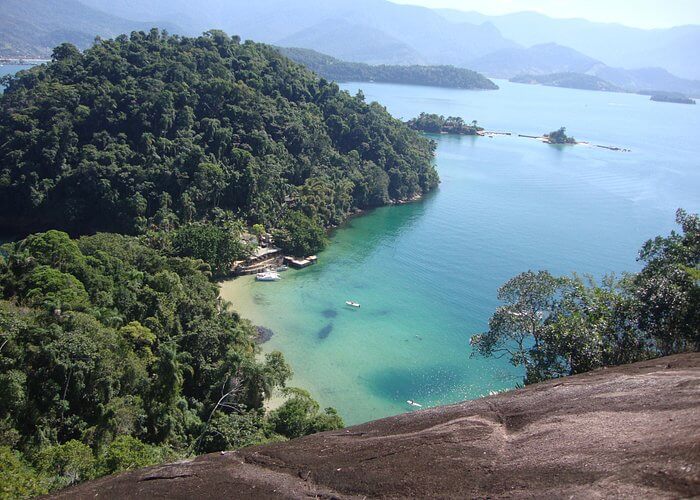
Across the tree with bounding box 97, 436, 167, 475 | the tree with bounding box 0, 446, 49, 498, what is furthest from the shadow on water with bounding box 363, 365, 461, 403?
the tree with bounding box 0, 446, 49, 498

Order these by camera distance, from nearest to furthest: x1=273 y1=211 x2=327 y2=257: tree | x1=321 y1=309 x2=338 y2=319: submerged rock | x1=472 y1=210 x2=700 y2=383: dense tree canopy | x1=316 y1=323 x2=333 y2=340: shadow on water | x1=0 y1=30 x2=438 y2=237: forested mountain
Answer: x1=472 y1=210 x2=700 y2=383: dense tree canopy, x1=316 y1=323 x2=333 y2=340: shadow on water, x1=321 y1=309 x2=338 y2=319: submerged rock, x1=273 y1=211 x2=327 y2=257: tree, x1=0 y1=30 x2=438 y2=237: forested mountain

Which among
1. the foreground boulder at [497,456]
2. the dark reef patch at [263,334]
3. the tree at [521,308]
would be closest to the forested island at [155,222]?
the dark reef patch at [263,334]

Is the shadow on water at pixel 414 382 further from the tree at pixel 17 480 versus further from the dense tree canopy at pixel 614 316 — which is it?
the tree at pixel 17 480

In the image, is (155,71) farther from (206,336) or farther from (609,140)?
(609,140)

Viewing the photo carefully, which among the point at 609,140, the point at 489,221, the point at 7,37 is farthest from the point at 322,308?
the point at 7,37

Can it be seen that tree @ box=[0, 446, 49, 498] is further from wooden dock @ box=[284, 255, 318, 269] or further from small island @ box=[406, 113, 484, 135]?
small island @ box=[406, 113, 484, 135]
